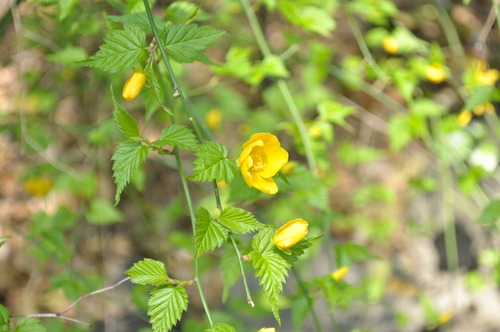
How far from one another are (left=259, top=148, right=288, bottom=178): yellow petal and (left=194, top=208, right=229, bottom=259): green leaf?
0.20 m

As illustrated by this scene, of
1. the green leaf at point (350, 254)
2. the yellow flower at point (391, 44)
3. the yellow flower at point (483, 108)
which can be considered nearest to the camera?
the green leaf at point (350, 254)

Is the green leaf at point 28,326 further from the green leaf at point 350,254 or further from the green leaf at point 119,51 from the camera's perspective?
the green leaf at point 350,254

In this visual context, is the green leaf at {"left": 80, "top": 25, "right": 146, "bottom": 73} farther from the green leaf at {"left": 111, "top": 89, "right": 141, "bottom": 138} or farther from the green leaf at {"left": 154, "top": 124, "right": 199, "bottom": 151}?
the green leaf at {"left": 154, "top": 124, "right": 199, "bottom": 151}

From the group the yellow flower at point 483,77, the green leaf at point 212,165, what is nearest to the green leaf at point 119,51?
the green leaf at point 212,165

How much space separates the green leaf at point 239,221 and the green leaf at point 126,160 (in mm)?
254

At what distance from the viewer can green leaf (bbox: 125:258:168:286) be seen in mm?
922

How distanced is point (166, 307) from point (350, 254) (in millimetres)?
879

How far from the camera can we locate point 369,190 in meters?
3.02

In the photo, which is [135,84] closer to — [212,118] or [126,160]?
[126,160]

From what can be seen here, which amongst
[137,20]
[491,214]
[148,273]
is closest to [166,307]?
[148,273]

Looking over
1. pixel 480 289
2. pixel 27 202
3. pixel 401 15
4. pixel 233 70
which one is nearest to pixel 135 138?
pixel 233 70

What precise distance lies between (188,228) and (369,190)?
1606 millimetres

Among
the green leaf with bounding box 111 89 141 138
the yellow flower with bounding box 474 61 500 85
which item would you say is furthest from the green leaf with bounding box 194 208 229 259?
the yellow flower with bounding box 474 61 500 85

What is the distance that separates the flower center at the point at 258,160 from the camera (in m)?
1.04
